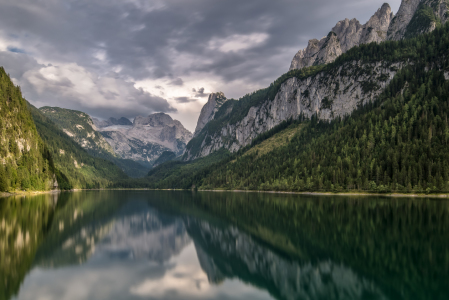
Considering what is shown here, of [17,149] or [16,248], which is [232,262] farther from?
[17,149]

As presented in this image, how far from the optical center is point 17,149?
495 feet

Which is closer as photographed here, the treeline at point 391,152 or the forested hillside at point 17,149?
the treeline at point 391,152

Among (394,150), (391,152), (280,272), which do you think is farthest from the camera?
(394,150)

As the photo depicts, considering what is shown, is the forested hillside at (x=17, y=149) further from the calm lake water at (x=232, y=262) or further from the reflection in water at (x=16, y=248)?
the calm lake water at (x=232, y=262)

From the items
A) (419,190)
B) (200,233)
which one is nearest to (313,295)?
(200,233)

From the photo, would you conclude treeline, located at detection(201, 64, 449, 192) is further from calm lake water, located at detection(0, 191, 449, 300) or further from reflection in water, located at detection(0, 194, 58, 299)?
reflection in water, located at detection(0, 194, 58, 299)

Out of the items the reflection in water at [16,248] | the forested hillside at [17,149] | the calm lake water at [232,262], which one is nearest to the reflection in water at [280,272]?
the calm lake water at [232,262]

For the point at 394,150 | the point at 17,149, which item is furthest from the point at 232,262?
the point at 17,149

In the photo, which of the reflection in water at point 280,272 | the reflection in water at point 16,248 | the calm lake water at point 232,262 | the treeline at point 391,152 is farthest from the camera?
the treeline at point 391,152

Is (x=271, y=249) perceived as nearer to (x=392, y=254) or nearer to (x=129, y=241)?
(x=392, y=254)

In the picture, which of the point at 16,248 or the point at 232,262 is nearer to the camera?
the point at 232,262

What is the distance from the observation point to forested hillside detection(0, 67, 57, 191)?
13091 cm

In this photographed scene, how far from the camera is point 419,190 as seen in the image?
114500 millimetres

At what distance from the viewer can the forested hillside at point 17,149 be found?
130913 mm
